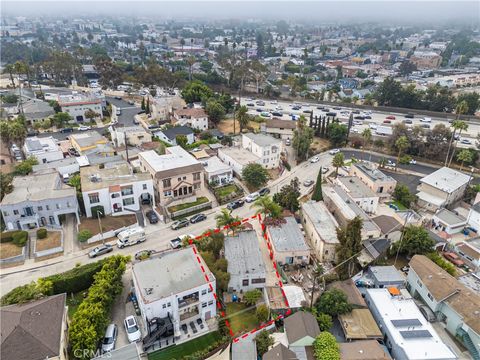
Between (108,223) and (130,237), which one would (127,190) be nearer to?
(108,223)

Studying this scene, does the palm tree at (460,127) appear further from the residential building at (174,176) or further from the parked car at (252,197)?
the residential building at (174,176)

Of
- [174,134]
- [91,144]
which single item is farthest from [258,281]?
[91,144]

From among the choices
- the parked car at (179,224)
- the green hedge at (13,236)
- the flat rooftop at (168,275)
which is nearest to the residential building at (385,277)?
the flat rooftop at (168,275)

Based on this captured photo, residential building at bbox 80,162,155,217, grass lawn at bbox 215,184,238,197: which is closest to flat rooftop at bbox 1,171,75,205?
residential building at bbox 80,162,155,217

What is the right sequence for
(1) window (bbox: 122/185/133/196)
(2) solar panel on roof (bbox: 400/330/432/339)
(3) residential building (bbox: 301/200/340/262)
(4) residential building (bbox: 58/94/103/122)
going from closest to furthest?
(2) solar panel on roof (bbox: 400/330/432/339)
(3) residential building (bbox: 301/200/340/262)
(1) window (bbox: 122/185/133/196)
(4) residential building (bbox: 58/94/103/122)

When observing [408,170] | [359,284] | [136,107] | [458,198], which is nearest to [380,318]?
[359,284]

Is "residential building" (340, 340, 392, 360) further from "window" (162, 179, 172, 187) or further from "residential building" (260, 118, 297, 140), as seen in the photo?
"residential building" (260, 118, 297, 140)
